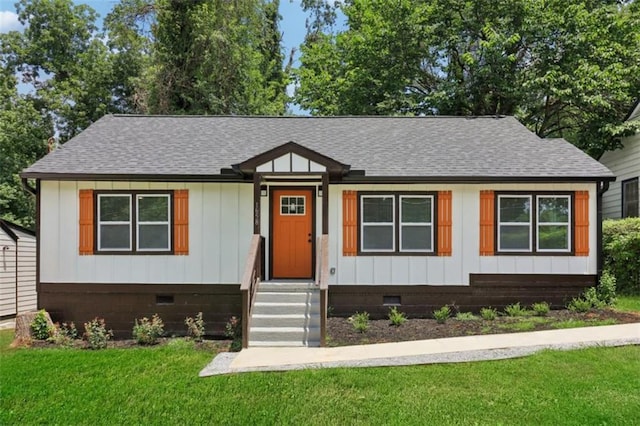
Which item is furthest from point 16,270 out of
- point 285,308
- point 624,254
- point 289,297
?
point 624,254

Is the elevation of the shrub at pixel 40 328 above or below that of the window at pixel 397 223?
below

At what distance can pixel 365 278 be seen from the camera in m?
9.05

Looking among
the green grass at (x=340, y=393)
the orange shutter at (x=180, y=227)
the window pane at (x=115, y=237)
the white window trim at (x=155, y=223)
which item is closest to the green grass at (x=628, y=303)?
the green grass at (x=340, y=393)

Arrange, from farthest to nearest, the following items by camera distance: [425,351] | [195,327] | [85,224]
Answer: [85,224]
[195,327]
[425,351]

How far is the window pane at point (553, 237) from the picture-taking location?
9172mm

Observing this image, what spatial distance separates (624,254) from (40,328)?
1209cm

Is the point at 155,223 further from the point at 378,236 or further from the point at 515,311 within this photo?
the point at 515,311

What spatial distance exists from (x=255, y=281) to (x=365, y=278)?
7.39 ft

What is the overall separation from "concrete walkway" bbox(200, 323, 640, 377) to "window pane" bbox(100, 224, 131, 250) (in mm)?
3726

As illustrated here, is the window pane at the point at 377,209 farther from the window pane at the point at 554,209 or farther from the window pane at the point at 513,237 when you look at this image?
the window pane at the point at 554,209

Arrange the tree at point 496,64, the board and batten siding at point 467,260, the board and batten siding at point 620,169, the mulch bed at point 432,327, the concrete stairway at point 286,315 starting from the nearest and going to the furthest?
the concrete stairway at point 286,315, the mulch bed at point 432,327, the board and batten siding at point 467,260, the board and batten siding at point 620,169, the tree at point 496,64

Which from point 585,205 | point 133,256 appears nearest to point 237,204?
point 133,256

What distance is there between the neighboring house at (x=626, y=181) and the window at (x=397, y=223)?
722 cm

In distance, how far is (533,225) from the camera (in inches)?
360
